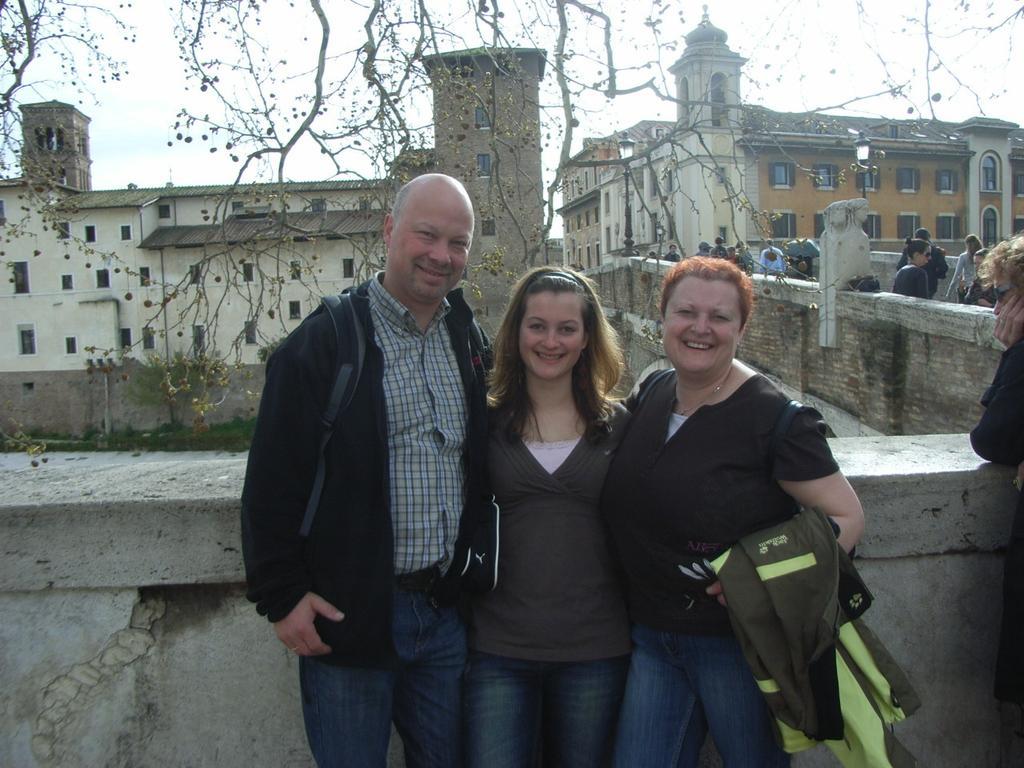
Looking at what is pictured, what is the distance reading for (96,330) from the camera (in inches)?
1444

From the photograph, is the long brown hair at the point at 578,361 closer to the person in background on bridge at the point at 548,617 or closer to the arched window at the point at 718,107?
the person in background on bridge at the point at 548,617

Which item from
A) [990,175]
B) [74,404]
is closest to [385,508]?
[74,404]

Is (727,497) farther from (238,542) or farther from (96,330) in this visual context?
(96,330)

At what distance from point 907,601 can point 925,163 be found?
40.3 meters

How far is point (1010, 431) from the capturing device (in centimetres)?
190

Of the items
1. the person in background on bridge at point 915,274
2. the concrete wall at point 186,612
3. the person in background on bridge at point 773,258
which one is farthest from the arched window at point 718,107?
the person in background on bridge at point 915,274

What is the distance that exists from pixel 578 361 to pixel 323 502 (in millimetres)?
744

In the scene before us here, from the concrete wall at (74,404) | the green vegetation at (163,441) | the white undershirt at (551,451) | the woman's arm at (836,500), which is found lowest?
the green vegetation at (163,441)

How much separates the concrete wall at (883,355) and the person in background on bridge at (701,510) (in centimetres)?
363

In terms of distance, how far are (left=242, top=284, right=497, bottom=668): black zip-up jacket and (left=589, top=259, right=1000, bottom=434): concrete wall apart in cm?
398

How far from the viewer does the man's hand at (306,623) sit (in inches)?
61.2

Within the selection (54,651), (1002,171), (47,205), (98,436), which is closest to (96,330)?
(98,436)

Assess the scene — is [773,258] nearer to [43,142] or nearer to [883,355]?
[43,142]

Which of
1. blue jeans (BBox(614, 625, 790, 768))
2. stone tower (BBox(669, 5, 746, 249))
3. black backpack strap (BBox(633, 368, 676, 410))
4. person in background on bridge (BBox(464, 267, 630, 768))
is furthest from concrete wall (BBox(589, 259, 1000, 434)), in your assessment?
blue jeans (BBox(614, 625, 790, 768))
